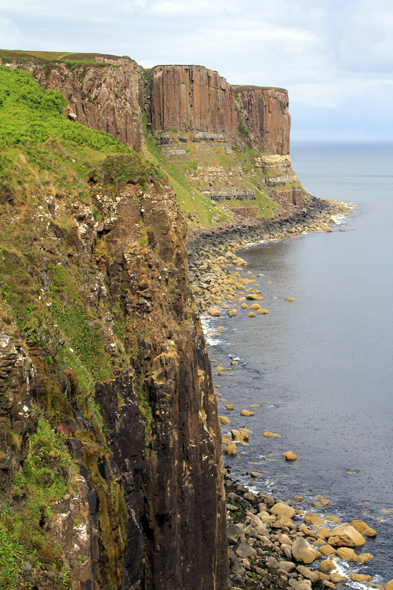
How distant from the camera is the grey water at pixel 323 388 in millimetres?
34084

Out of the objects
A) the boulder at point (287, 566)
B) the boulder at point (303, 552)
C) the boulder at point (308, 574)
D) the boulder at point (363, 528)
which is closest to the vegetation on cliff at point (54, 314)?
the boulder at point (287, 566)

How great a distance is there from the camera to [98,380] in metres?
15.2

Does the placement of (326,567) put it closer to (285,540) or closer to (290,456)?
(285,540)

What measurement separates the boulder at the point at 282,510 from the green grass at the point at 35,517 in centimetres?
2281

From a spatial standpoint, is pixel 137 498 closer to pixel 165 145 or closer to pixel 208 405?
pixel 208 405

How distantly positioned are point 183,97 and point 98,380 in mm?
114570

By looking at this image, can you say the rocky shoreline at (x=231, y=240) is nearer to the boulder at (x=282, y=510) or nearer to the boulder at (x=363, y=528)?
the boulder at (x=282, y=510)

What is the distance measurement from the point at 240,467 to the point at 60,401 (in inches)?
1008

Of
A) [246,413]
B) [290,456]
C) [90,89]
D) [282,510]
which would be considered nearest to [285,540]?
[282,510]

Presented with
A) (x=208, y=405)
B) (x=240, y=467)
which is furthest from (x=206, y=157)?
(x=208, y=405)

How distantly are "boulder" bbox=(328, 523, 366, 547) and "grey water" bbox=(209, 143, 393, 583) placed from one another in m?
0.65

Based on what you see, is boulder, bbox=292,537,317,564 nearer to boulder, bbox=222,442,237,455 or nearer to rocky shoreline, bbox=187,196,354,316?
boulder, bbox=222,442,237,455

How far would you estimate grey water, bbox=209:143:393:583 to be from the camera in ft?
112

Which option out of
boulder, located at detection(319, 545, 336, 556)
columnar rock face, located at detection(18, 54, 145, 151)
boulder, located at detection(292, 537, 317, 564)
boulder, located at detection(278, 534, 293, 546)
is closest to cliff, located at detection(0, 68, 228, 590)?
boulder, located at detection(292, 537, 317, 564)
